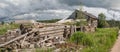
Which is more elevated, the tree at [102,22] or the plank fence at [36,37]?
the plank fence at [36,37]

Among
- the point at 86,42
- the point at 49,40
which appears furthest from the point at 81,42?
the point at 49,40

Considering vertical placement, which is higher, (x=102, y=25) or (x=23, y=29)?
(x=23, y=29)

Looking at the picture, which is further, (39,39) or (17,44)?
(39,39)

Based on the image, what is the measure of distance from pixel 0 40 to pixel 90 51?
5249mm

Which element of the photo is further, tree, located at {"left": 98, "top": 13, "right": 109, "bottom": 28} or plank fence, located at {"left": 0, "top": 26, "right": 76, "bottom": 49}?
tree, located at {"left": 98, "top": 13, "right": 109, "bottom": 28}

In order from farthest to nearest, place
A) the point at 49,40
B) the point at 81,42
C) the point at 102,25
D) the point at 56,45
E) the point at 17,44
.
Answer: the point at 102,25, the point at 81,42, the point at 49,40, the point at 56,45, the point at 17,44

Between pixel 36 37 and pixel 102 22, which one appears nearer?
pixel 36 37

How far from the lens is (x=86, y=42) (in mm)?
19609

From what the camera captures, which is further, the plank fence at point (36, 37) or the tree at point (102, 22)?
the tree at point (102, 22)

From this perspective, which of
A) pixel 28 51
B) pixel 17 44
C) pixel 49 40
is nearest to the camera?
pixel 28 51

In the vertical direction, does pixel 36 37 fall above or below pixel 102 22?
above

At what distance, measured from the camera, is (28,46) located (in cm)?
1627

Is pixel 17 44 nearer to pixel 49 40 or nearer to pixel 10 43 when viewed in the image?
pixel 10 43

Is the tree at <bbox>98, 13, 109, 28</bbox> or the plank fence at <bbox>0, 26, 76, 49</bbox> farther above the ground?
the plank fence at <bbox>0, 26, 76, 49</bbox>
